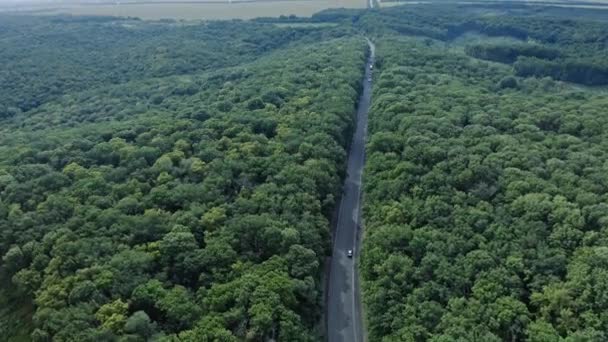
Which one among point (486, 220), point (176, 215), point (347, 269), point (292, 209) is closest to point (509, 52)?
point (486, 220)

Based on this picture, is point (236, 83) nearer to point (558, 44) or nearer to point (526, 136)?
point (526, 136)

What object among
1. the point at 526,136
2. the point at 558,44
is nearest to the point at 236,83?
the point at 526,136

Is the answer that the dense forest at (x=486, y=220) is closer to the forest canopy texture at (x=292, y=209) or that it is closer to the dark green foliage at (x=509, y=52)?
the forest canopy texture at (x=292, y=209)

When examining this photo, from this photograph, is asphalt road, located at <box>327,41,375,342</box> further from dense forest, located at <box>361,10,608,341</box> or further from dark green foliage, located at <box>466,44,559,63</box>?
dark green foliage, located at <box>466,44,559,63</box>

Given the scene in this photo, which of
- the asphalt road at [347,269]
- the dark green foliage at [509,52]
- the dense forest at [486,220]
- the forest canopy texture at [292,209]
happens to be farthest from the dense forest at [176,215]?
the dark green foliage at [509,52]

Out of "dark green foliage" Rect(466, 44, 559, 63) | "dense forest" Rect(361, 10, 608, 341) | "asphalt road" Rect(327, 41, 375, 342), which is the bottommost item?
"asphalt road" Rect(327, 41, 375, 342)

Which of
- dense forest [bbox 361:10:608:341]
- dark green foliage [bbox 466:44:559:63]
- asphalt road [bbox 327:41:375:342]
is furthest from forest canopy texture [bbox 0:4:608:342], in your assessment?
dark green foliage [bbox 466:44:559:63]
